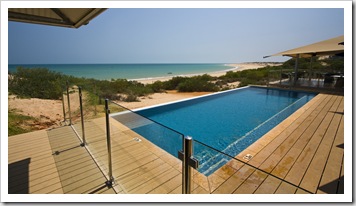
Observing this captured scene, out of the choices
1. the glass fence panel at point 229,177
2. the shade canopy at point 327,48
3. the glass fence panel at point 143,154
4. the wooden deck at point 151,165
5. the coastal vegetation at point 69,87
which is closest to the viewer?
the glass fence panel at point 229,177

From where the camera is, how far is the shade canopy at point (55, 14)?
210 cm

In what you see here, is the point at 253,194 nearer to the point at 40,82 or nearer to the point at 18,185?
the point at 18,185

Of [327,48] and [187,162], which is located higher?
[327,48]

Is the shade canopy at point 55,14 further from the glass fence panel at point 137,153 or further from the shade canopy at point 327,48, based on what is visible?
the shade canopy at point 327,48

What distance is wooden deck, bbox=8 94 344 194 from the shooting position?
134 centimetres

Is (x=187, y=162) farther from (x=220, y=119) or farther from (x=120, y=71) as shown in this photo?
(x=120, y=71)

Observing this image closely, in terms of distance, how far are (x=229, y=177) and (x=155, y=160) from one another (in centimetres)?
80

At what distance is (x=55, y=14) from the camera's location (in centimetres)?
235

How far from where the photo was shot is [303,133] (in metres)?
3.35

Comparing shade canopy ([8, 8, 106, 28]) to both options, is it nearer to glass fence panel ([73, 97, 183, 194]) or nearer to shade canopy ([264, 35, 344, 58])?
glass fence panel ([73, 97, 183, 194])

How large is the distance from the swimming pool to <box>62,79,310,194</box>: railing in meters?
0.02

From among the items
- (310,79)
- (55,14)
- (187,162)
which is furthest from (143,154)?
(310,79)

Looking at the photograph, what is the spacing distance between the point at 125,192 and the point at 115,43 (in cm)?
4582

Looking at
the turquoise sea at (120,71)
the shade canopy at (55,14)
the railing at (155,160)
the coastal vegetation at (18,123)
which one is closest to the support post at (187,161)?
the railing at (155,160)
